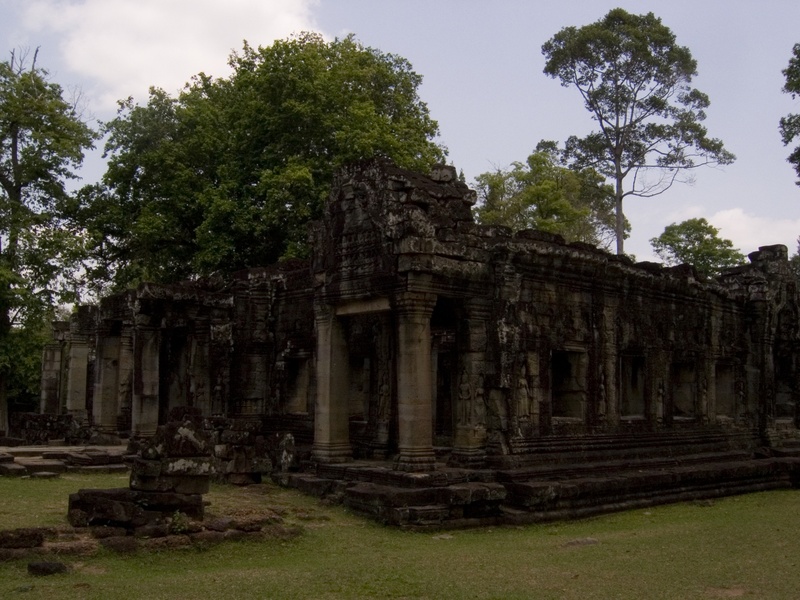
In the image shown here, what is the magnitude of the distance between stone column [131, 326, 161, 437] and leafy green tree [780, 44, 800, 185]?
20.6 meters

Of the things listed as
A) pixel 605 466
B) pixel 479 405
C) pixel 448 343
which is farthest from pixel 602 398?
pixel 479 405

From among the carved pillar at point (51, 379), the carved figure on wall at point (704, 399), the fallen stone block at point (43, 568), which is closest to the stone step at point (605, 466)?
the carved figure on wall at point (704, 399)

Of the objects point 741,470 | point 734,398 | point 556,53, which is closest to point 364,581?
point 741,470

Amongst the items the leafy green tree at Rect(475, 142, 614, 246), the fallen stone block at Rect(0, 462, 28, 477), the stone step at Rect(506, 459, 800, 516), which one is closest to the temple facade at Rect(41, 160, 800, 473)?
the stone step at Rect(506, 459, 800, 516)

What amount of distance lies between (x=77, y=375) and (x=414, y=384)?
57.4ft

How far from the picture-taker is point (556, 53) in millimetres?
34375

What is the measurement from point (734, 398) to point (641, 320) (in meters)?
4.58

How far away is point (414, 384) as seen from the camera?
12.4m

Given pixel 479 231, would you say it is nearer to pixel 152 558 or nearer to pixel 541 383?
pixel 541 383

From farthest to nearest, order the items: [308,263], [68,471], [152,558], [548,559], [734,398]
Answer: [734,398], [308,263], [68,471], [548,559], [152,558]

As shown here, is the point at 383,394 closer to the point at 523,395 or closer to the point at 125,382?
the point at 523,395

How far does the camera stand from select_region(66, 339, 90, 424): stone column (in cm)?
2641

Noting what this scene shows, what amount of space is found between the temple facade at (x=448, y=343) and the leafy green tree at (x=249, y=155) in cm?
546

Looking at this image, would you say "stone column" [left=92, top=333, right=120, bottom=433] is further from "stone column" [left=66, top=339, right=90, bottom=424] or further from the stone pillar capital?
the stone pillar capital
